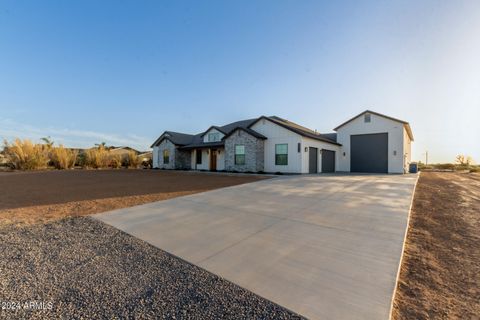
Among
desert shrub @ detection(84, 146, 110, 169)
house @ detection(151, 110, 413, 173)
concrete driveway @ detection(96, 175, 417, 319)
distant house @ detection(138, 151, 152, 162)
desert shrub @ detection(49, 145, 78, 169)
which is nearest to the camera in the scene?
concrete driveway @ detection(96, 175, 417, 319)

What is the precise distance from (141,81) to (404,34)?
16830mm

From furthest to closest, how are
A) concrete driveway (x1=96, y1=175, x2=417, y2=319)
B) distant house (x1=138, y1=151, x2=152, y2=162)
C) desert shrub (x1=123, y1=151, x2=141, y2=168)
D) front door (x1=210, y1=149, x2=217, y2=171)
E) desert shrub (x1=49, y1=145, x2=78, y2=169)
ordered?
distant house (x1=138, y1=151, x2=152, y2=162), desert shrub (x1=123, y1=151, x2=141, y2=168), front door (x1=210, y1=149, x2=217, y2=171), desert shrub (x1=49, y1=145, x2=78, y2=169), concrete driveway (x1=96, y1=175, x2=417, y2=319)

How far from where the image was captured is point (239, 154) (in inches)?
708

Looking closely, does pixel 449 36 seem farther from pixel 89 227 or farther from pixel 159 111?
pixel 159 111

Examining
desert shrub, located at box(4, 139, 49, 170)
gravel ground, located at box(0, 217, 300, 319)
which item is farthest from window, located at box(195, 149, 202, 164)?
gravel ground, located at box(0, 217, 300, 319)

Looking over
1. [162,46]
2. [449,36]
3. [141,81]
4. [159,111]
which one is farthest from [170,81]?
[449,36]

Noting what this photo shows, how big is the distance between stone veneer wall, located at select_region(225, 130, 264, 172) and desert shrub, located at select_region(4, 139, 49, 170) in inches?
685

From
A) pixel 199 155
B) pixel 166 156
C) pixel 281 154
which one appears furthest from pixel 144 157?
pixel 281 154

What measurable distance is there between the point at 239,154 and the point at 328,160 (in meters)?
7.96

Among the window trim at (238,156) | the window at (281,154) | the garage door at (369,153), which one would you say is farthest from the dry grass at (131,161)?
the garage door at (369,153)

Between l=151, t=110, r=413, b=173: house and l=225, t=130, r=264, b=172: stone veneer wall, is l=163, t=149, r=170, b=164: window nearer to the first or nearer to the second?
l=151, t=110, r=413, b=173: house

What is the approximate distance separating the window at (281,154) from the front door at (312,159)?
→ 6.06ft

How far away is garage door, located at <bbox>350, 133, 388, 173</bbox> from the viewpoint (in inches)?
716

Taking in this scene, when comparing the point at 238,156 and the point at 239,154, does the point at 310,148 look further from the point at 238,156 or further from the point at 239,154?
the point at 238,156
